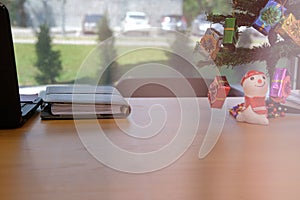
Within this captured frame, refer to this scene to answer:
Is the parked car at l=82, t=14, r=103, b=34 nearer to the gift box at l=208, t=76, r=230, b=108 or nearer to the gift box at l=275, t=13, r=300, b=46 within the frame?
the gift box at l=208, t=76, r=230, b=108

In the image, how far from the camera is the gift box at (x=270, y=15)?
3.34 ft

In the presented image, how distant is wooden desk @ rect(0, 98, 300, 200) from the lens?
619mm

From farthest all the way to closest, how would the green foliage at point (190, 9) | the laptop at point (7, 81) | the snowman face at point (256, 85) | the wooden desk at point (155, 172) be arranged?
the green foliage at point (190, 9) → the snowman face at point (256, 85) → the laptop at point (7, 81) → the wooden desk at point (155, 172)

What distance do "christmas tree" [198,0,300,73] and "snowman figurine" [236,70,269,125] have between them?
7 centimetres

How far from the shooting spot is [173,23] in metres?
3.66

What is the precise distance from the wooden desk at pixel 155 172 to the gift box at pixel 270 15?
29 cm

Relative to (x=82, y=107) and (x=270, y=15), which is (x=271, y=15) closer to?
(x=270, y=15)

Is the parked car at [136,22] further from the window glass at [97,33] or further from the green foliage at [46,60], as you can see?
Answer: the green foliage at [46,60]

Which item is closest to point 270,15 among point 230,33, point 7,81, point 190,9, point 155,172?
point 230,33

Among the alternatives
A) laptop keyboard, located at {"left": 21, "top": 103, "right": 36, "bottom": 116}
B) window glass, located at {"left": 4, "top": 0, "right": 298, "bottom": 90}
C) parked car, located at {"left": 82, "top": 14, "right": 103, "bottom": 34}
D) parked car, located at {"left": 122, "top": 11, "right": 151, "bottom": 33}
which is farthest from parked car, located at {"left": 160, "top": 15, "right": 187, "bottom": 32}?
laptop keyboard, located at {"left": 21, "top": 103, "right": 36, "bottom": 116}

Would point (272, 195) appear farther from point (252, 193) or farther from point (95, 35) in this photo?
point (95, 35)

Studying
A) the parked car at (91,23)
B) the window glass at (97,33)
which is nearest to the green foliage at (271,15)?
the window glass at (97,33)

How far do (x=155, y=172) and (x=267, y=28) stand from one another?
1.92ft

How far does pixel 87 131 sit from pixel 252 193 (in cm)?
49
